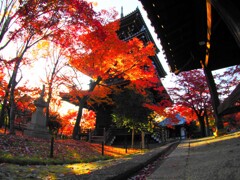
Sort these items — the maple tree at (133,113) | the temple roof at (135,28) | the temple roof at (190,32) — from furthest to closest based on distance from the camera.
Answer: the temple roof at (135,28)
the maple tree at (133,113)
the temple roof at (190,32)

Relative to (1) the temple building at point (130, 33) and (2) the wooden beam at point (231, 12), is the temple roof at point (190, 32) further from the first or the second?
(1) the temple building at point (130, 33)

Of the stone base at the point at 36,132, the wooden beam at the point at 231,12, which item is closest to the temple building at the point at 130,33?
the stone base at the point at 36,132

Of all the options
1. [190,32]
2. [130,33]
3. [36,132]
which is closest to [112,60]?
[36,132]

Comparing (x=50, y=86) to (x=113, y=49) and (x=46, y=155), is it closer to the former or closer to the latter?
(x=113, y=49)

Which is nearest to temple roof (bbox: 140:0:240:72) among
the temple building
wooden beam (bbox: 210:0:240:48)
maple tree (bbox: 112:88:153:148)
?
wooden beam (bbox: 210:0:240:48)

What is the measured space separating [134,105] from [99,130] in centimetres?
717

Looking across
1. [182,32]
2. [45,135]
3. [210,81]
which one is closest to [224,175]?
[182,32]

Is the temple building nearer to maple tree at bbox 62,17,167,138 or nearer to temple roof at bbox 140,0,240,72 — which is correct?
maple tree at bbox 62,17,167,138

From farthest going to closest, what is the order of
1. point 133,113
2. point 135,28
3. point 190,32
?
point 135,28 → point 133,113 → point 190,32

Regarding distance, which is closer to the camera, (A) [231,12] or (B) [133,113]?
(A) [231,12]

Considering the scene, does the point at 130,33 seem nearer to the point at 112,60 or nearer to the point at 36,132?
the point at 112,60

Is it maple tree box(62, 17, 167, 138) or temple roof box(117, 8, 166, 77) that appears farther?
temple roof box(117, 8, 166, 77)

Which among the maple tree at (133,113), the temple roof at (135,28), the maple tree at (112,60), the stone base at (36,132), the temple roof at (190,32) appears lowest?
the stone base at (36,132)

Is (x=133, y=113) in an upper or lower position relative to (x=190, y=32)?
lower
